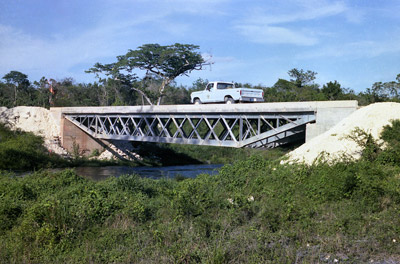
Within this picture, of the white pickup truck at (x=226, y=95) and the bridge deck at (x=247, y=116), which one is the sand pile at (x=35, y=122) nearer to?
the bridge deck at (x=247, y=116)

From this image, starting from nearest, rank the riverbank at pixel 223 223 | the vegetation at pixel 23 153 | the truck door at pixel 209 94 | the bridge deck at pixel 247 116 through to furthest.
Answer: the riverbank at pixel 223 223 → the bridge deck at pixel 247 116 → the truck door at pixel 209 94 → the vegetation at pixel 23 153

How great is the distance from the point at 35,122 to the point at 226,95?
2435 cm

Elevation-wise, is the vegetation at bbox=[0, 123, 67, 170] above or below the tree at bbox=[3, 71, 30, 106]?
below

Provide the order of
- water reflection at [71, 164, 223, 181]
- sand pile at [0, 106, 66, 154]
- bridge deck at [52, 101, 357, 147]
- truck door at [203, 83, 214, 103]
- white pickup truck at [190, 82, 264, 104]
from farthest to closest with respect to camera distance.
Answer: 1. sand pile at [0, 106, 66, 154]
2. water reflection at [71, 164, 223, 181]
3. truck door at [203, 83, 214, 103]
4. white pickup truck at [190, 82, 264, 104]
5. bridge deck at [52, 101, 357, 147]

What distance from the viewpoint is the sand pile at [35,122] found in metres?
43.2

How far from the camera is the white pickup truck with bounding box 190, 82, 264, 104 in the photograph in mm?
28250

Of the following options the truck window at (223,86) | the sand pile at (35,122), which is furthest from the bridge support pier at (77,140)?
the truck window at (223,86)

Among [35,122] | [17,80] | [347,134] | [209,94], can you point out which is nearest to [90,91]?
[17,80]

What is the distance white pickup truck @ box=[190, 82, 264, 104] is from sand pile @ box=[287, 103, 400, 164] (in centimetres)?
986

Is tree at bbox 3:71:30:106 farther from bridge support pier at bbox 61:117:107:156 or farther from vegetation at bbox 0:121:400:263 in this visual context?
vegetation at bbox 0:121:400:263

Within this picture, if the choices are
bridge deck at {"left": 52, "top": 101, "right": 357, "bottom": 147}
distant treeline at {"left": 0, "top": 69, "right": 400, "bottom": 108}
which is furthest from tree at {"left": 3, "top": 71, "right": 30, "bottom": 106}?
bridge deck at {"left": 52, "top": 101, "right": 357, "bottom": 147}

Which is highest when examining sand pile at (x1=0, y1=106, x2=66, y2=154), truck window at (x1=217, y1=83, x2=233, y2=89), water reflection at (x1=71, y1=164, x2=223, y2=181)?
truck window at (x1=217, y1=83, x2=233, y2=89)

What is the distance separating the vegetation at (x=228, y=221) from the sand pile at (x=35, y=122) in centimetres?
2976

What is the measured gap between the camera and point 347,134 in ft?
55.6
